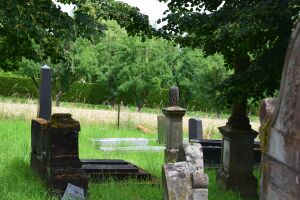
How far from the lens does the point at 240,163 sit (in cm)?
955

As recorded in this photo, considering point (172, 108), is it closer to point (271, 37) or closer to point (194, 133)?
point (194, 133)

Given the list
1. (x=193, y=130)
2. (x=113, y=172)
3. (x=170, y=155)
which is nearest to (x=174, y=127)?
(x=170, y=155)

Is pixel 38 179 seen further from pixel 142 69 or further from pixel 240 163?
pixel 142 69

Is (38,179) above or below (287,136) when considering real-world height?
below

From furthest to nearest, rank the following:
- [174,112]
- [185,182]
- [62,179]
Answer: [174,112] → [62,179] → [185,182]

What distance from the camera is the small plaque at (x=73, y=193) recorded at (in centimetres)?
764

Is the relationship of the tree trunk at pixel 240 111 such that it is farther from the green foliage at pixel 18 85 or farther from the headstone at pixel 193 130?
the green foliage at pixel 18 85

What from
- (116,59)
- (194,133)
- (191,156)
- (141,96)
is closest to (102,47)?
(116,59)

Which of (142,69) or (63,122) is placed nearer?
(63,122)

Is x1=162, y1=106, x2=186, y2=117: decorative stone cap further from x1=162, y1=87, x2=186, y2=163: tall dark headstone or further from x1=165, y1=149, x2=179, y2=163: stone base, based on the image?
x1=165, y1=149, x2=179, y2=163: stone base

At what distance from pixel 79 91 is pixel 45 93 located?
30985 millimetres

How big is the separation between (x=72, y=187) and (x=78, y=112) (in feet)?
47.6

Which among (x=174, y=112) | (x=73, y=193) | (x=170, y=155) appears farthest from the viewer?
(x=174, y=112)

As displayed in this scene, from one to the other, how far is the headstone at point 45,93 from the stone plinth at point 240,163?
5046 millimetres
